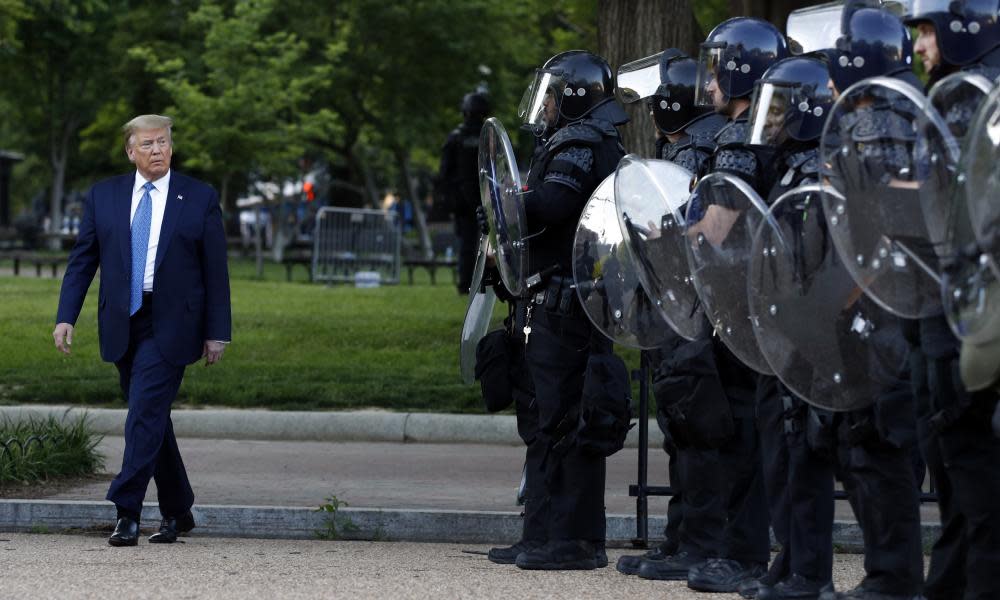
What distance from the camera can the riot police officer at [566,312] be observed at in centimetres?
655

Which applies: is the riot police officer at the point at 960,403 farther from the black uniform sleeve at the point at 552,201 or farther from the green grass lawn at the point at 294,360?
the green grass lawn at the point at 294,360

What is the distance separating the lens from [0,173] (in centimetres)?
3278

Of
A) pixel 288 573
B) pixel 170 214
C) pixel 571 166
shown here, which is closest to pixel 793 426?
pixel 571 166

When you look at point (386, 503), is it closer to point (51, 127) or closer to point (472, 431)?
point (472, 431)

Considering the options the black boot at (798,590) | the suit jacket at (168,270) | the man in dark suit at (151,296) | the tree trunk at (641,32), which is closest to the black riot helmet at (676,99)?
the black boot at (798,590)

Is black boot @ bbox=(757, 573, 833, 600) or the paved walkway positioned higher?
black boot @ bbox=(757, 573, 833, 600)

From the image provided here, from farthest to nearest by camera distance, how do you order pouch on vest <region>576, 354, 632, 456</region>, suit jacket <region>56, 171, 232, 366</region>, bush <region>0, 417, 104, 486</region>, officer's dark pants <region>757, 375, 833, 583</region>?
bush <region>0, 417, 104, 486</region>, suit jacket <region>56, 171, 232, 366</region>, pouch on vest <region>576, 354, 632, 456</region>, officer's dark pants <region>757, 375, 833, 583</region>

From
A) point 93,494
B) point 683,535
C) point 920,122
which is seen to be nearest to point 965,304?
point 920,122

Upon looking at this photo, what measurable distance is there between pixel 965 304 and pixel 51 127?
4065 centimetres

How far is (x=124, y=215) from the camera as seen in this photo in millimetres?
7465

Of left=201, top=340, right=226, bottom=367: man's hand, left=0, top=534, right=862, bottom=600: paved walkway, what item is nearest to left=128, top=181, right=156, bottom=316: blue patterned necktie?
left=201, top=340, right=226, bottom=367: man's hand

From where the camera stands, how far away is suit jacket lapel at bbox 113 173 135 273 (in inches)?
290

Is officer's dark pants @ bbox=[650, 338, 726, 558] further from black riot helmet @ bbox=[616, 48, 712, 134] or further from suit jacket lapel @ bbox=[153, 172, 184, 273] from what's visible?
suit jacket lapel @ bbox=[153, 172, 184, 273]

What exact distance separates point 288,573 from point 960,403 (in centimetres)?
276
